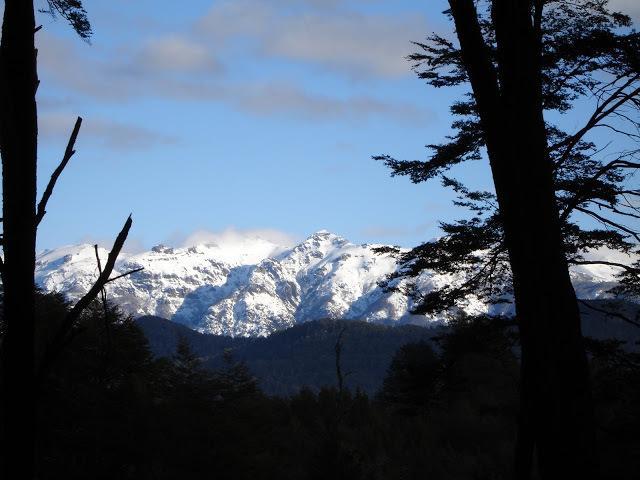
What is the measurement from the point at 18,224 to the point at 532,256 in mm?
3073

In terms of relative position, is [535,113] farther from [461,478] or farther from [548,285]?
[461,478]

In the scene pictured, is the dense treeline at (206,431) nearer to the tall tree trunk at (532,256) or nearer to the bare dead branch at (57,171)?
the tall tree trunk at (532,256)

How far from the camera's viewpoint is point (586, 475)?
4270 mm

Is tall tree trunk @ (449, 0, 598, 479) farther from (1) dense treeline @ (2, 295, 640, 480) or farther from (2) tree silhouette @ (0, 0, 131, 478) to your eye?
(1) dense treeline @ (2, 295, 640, 480)

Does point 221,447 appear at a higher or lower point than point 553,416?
lower


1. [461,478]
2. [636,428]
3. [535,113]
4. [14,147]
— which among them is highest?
[535,113]

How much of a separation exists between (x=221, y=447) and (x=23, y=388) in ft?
83.9

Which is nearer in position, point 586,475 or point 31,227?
point 31,227

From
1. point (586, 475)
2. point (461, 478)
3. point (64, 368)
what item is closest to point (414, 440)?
point (461, 478)

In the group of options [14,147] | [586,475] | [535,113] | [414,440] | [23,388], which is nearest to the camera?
[23,388]

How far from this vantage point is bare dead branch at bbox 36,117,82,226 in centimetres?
236

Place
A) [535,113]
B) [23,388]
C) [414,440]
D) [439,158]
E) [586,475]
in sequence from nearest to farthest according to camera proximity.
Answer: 1. [23,388]
2. [586,475]
3. [535,113]
4. [439,158]
5. [414,440]

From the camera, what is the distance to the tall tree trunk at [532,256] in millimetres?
4355

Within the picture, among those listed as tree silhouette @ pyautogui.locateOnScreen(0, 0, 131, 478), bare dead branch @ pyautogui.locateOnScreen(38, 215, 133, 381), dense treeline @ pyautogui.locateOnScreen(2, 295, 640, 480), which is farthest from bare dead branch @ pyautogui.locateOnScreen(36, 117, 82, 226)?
dense treeline @ pyautogui.locateOnScreen(2, 295, 640, 480)
